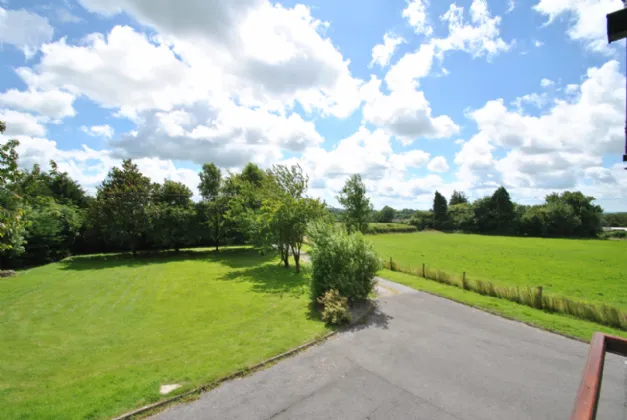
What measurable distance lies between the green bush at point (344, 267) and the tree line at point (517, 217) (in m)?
81.3

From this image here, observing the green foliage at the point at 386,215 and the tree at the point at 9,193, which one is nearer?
the tree at the point at 9,193

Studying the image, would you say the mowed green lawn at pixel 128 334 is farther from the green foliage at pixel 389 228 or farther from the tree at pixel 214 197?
the green foliage at pixel 389 228

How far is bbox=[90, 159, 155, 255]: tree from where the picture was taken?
2767cm

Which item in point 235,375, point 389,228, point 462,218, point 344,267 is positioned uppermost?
point 462,218

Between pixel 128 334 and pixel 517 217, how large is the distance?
93660mm

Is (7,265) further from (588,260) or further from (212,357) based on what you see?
(588,260)

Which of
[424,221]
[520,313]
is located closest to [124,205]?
[520,313]

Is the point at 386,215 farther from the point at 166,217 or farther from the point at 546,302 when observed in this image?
the point at 546,302

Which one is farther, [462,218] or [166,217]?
[462,218]

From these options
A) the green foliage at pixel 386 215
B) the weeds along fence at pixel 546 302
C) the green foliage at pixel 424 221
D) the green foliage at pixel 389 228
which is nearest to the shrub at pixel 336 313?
the weeds along fence at pixel 546 302

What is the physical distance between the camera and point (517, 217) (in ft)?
254

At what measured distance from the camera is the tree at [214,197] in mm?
33125

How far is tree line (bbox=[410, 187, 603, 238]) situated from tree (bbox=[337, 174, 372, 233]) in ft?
217

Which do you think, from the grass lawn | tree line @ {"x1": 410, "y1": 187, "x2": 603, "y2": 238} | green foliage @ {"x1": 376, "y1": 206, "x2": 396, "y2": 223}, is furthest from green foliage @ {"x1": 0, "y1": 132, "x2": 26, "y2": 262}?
green foliage @ {"x1": 376, "y1": 206, "x2": 396, "y2": 223}
